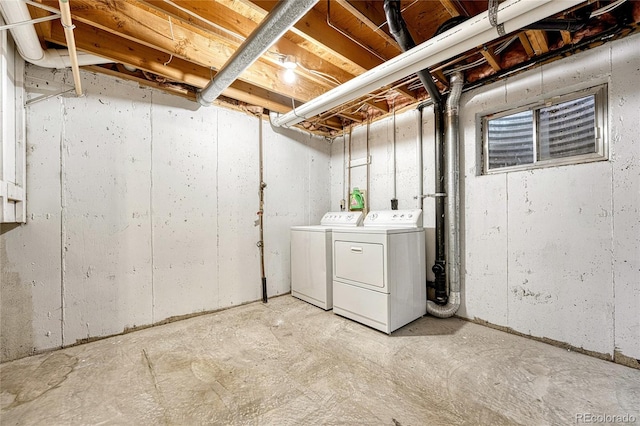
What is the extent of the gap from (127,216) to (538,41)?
342 centimetres

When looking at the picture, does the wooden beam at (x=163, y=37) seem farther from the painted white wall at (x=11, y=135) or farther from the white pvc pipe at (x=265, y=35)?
the painted white wall at (x=11, y=135)

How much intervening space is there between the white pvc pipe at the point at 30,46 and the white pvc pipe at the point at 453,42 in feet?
6.09

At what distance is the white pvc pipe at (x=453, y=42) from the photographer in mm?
1315

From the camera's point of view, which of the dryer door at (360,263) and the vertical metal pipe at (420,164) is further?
the vertical metal pipe at (420,164)

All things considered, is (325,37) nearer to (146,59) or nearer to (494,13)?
(494,13)

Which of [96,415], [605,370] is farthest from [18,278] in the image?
[605,370]

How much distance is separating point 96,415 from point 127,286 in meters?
1.11

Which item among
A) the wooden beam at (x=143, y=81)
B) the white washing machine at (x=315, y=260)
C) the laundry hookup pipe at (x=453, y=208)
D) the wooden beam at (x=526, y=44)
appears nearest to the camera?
the wooden beam at (x=526, y=44)

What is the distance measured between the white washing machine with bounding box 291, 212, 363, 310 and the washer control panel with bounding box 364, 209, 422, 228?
0.56 ft

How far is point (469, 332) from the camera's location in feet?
7.14

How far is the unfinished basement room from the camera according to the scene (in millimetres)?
1468

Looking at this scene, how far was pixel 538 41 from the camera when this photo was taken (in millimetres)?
1840

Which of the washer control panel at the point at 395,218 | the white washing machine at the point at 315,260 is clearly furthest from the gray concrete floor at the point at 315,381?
the washer control panel at the point at 395,218

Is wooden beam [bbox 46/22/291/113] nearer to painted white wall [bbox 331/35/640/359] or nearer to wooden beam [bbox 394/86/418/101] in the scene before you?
wooden beam [bbox 394/86/418/101]
